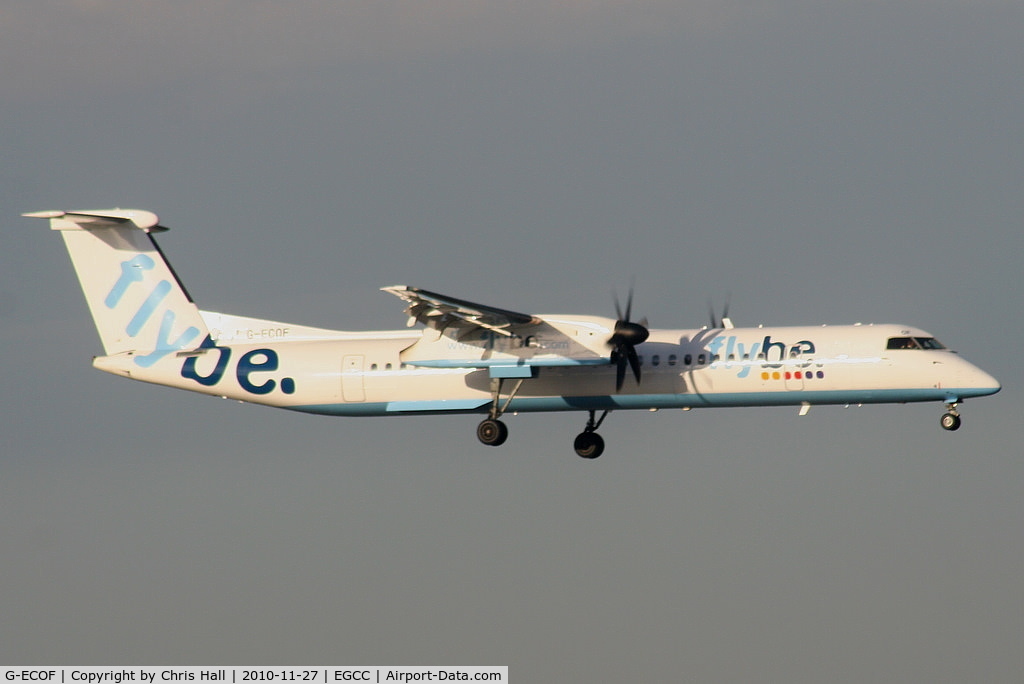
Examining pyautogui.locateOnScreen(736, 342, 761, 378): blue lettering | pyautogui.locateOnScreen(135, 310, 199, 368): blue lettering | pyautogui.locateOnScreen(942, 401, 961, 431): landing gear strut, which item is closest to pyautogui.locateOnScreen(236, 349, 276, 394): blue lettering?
pyautogui.locateOnScreen(135, 310, 199, 368): blue lettering

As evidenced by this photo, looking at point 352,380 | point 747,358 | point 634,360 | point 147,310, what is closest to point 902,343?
point 747,358

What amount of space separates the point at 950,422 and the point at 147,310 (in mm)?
17761

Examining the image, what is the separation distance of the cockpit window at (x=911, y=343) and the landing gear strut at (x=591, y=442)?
21.8 feet

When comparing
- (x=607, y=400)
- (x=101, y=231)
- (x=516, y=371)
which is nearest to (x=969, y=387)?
(x=607, y=400)

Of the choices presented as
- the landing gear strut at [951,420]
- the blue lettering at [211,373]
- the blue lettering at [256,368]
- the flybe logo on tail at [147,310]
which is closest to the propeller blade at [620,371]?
the landing gear strut at [951,420]

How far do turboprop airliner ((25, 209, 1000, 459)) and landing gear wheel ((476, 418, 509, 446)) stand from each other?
0.03m

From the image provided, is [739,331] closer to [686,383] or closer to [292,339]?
[686,383]

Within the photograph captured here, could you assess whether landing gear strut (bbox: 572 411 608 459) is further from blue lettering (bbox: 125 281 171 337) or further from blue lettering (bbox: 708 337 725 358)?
blue lettering (bbox: 125 281 171 337)

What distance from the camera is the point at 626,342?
2725 centimetres

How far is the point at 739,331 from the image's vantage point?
28.4 meters

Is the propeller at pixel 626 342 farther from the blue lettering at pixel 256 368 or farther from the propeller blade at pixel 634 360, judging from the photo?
the blue lettering at pixel 256 368

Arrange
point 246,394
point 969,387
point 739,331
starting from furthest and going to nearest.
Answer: point 246,394 < point 739,331 < point 969,387

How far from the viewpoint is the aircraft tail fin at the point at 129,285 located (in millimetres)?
31341

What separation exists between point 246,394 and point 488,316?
6.63m
